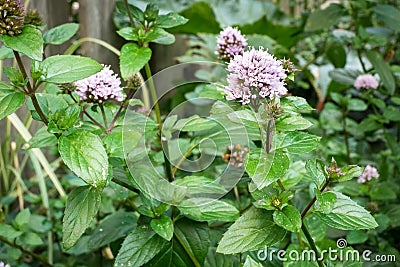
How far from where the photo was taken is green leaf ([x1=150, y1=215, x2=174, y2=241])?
2.44ft

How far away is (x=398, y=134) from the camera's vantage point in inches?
73.5

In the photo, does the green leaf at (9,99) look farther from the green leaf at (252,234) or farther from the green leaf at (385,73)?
the green leaf at (385,73)

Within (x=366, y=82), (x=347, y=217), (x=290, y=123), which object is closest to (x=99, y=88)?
(x=290, y=123)

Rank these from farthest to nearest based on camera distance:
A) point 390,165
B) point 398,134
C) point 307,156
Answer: point 398,134 → point 390,165 → point 307,156

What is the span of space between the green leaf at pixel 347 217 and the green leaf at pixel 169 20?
40 cm

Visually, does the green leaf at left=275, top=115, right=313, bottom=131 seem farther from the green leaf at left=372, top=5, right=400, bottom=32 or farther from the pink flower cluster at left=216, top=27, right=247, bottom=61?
the green leaf at left=372, top=5, right=400, bottom=32

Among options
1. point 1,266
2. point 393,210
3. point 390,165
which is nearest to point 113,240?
point 1,266

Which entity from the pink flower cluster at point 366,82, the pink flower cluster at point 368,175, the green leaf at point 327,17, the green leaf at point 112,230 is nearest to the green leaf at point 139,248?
the green leaf at point 112,230

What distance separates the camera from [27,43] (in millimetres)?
630

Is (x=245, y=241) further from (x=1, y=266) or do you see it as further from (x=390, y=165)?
(x=390, y=165)

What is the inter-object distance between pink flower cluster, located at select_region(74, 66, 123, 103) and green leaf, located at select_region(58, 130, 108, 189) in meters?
0.10

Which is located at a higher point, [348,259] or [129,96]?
[129,96]

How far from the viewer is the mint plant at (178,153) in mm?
641

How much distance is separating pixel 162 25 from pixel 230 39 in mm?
122
